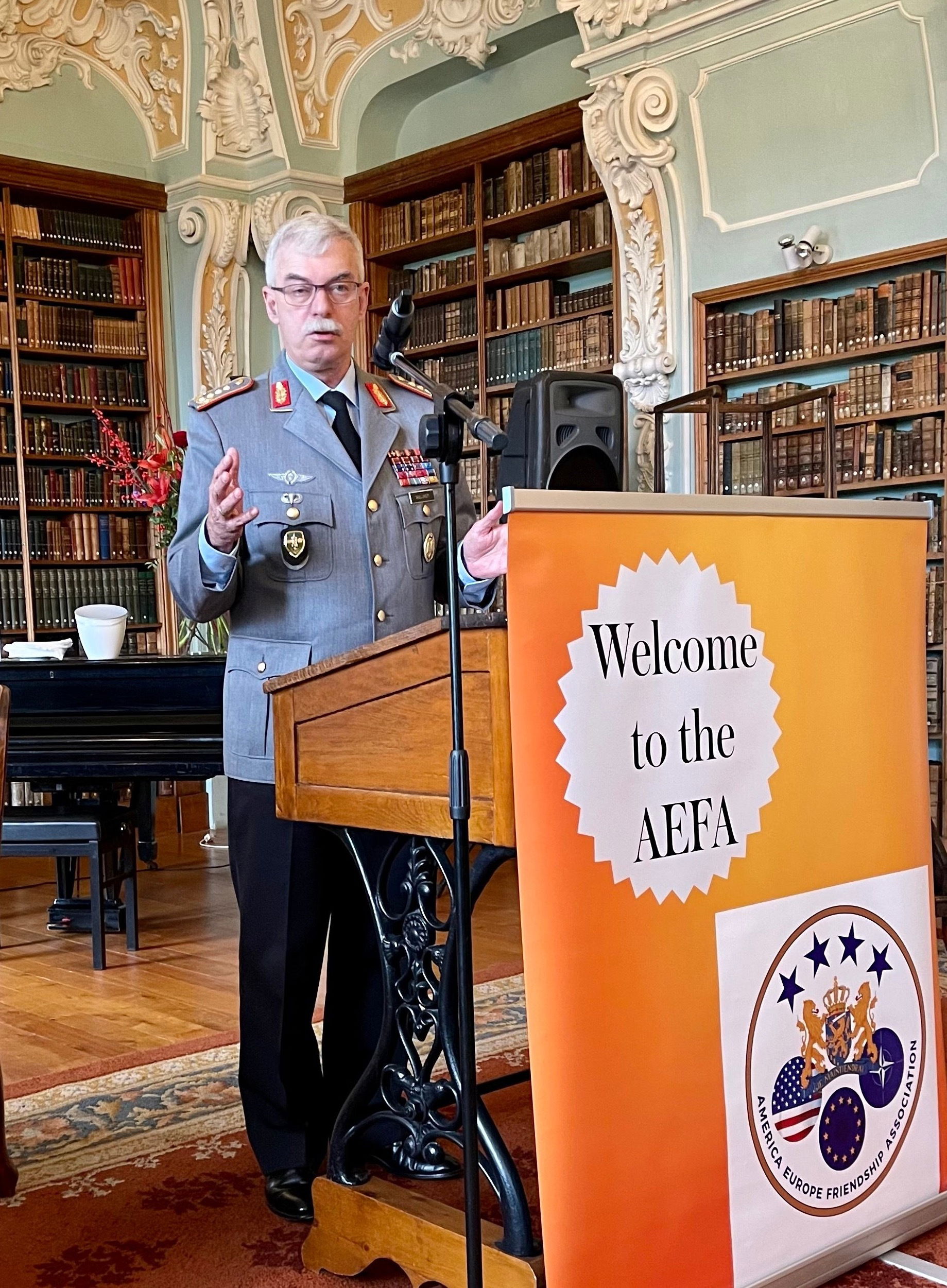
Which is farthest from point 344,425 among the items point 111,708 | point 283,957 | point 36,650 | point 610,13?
point 610,13

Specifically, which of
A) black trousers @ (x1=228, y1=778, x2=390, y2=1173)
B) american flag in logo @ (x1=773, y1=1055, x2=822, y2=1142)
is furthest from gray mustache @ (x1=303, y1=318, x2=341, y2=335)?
american flag in logo @ (x1=773, y1=1055, x2=822, y2=1142)

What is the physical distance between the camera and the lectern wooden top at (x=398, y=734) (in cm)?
170

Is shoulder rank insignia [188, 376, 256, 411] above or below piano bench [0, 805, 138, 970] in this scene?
above

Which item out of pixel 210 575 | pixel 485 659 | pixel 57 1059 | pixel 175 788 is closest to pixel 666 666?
pixel 485 659

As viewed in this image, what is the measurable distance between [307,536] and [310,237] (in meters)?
0.47

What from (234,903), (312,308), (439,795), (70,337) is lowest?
(234,903)

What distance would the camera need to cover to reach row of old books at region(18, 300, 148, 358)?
280 inches

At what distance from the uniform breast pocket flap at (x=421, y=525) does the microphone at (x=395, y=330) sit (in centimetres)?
48

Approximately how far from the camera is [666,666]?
1.78 metres

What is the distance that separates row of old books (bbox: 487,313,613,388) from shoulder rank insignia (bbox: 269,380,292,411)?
3.93m

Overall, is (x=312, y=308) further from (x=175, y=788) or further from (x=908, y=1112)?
(x=175, y=788)

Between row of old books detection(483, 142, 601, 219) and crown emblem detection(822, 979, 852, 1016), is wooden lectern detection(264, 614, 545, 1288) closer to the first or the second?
crown emblem detection(822, 979, 852, 1016)

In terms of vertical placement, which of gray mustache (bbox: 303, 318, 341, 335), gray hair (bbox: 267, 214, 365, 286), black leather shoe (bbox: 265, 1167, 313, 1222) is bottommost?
black leather shoe (bbox: 265, 1167, 313, 1222)

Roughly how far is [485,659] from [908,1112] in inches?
38.4
